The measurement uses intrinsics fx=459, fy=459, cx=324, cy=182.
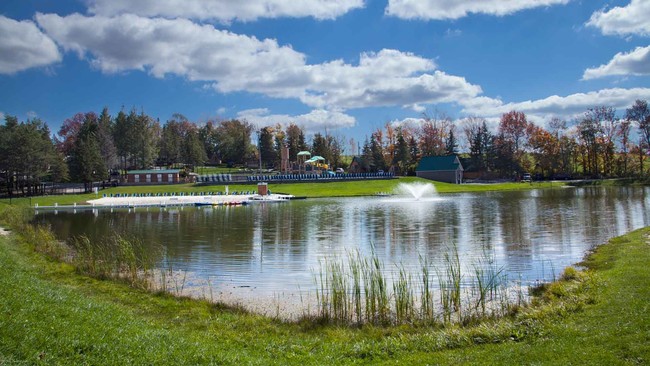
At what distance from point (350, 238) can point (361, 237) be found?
2.19ft

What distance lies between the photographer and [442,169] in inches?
3654

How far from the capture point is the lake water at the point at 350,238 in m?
16.5

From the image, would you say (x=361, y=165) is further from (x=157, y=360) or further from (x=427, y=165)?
(x=157, y=360)

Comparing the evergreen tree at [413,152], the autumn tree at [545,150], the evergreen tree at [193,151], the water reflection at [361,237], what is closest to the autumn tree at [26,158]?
the water reflection at [361,237]

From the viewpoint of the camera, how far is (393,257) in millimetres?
19016

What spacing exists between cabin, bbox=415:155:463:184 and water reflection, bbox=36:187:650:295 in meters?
52.4

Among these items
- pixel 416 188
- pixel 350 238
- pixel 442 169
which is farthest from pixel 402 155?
pixel 350 238

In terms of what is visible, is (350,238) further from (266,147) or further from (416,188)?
(266,147)

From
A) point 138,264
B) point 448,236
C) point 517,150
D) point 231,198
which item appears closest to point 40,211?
point 231,198

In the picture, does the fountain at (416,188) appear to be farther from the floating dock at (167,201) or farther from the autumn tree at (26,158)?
the autumn tree at (26,158)

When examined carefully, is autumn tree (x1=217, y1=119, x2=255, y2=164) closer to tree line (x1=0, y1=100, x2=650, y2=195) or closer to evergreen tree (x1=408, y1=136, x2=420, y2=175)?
tree line (x1=0, y1=100, x2=650, y2=195)

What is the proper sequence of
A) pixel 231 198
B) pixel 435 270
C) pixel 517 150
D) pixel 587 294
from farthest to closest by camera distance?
pixel 517 150, pixel 231 198, pixel 435 270, pixel 587 294

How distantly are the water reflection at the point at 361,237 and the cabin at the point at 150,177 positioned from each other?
44.7 metres

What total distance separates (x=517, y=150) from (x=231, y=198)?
225ft
